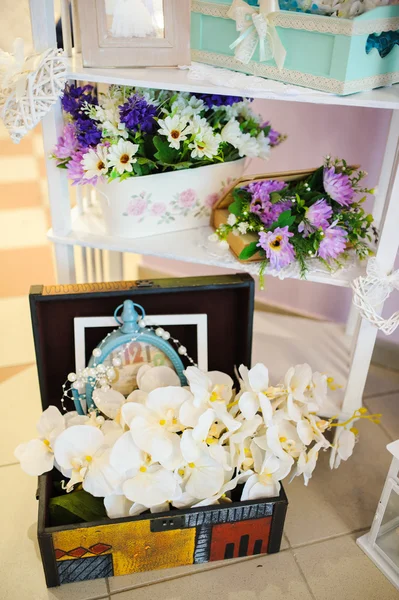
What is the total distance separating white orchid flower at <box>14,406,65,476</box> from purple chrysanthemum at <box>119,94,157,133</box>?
607 mm

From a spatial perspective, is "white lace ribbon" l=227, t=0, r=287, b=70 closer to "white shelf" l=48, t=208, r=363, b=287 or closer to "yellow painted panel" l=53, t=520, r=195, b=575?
"white shelf" l=48, t=208, r=363, b=287

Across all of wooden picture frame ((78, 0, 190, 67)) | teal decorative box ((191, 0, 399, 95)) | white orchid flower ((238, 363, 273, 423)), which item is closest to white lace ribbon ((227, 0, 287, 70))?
teal decorative box ((191, 0, 399, 95))

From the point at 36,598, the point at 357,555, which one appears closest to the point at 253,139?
the point at 357,555

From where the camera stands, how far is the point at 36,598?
1.13 m

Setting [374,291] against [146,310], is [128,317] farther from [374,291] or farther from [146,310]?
[374,291]

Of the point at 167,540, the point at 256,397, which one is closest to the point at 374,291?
the point at 256,397

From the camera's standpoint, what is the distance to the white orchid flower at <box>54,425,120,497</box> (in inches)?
41.4

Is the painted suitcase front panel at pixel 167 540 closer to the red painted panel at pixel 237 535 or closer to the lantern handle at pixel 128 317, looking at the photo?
the red painted panel at pixel 237 535

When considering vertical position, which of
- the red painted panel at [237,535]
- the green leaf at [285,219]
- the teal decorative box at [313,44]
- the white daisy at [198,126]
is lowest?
the red painted panel at [237,535]

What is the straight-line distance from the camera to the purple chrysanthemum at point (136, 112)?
1166mm

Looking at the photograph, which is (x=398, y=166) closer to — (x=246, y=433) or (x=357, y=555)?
(x=246, y=433)

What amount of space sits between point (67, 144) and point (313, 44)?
539 millimetres

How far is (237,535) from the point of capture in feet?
3.80

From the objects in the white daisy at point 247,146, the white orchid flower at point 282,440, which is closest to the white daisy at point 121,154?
the white daisy at point 247,146
